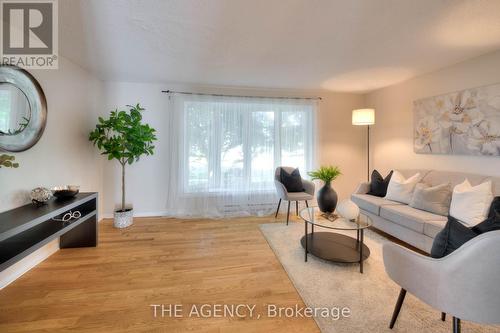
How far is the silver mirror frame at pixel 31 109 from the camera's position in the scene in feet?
6.47

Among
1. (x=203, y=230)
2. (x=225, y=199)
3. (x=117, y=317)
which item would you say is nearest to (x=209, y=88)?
(x=225, y=199)

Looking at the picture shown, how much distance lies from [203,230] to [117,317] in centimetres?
174

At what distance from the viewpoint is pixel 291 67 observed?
10.0 feet

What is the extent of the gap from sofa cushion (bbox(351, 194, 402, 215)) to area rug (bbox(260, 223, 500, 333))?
21.7 inches

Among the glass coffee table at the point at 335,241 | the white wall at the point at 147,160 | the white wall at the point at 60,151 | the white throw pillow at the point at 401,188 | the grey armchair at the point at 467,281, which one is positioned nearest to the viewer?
the grey armchair at the point at 467,281

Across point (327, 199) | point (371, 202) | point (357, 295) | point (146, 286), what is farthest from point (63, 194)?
point (371, 202)

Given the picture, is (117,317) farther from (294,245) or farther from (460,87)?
Answer: (460,87)

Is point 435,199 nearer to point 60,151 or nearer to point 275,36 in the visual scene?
point 275,36

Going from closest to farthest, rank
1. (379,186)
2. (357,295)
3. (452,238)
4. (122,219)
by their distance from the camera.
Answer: (452,238), (357,295), (122,219), (379,186)

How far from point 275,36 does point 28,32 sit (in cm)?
237

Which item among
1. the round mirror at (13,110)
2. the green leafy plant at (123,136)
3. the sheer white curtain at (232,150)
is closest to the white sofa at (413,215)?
the sheer white curtain at (232,150)

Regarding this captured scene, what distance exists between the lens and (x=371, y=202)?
10.4 ft

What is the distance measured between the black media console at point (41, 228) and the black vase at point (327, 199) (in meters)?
2.70

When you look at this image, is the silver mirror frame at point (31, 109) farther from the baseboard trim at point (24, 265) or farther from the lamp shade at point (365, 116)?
the lamp shade at point (365, 116)
